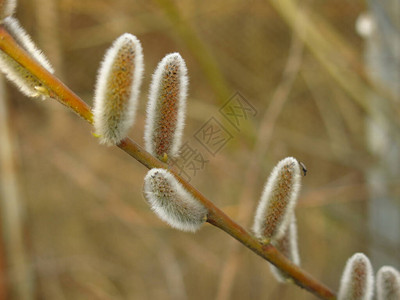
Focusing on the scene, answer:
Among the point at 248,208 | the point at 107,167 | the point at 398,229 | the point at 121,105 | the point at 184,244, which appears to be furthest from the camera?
the point at 107,167

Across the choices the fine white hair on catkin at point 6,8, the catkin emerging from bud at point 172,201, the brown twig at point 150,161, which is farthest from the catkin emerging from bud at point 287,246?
the fine white hair on catkin at point 6,8

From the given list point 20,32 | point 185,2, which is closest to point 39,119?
point 185,2

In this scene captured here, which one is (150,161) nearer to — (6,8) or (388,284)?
(6,8)

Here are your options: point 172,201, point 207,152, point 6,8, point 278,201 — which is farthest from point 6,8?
point 207,152

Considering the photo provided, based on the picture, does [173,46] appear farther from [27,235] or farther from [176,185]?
[176,185]

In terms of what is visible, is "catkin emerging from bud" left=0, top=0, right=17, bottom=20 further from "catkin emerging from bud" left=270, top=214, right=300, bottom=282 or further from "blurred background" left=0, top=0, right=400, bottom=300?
"blurred background" left=0, top=0, right=400, bottom=300

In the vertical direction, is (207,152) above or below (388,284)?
below

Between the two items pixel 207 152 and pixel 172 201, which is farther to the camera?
pixel 207 152
